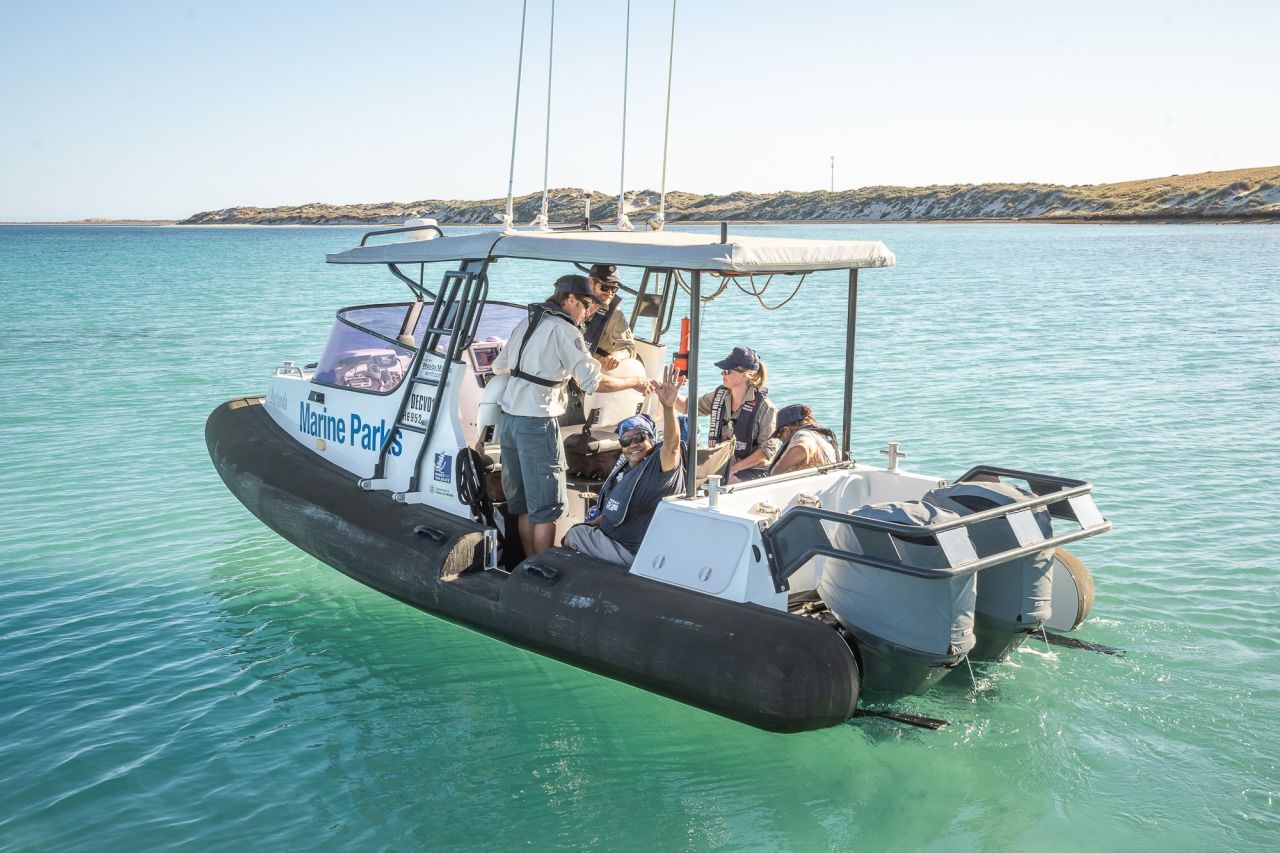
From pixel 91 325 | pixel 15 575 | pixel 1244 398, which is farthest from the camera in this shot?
pixel 91 325

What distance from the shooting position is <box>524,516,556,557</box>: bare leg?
6283 mm

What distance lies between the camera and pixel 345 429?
754 centimetres

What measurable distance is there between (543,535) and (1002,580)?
2.36m

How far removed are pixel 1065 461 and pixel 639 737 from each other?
7.04 metres

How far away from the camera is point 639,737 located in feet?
19.5

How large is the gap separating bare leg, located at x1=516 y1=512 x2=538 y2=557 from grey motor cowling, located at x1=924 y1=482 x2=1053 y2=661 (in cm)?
213

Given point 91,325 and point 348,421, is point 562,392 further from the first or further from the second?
point 91,325

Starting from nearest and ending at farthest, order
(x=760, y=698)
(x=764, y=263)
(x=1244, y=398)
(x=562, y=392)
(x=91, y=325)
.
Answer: (x=760, y=698)
(x=764, y=263)
(x=562, y=392)
(x=1244, y=398)
(x=91, y=325)

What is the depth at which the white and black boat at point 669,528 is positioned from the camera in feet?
16.2

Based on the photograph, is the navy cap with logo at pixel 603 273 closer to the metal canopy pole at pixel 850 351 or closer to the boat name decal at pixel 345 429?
the metal canopy pole at pixel 850 351

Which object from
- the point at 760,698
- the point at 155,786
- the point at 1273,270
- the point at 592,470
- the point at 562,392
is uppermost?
the point at 1273,270

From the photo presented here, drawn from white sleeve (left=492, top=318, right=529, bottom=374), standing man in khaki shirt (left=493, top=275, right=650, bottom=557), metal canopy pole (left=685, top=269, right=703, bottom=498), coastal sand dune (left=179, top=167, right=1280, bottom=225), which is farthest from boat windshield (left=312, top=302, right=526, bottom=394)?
coastal sand dune (left=179, top=167, right=1280, bottom=225)

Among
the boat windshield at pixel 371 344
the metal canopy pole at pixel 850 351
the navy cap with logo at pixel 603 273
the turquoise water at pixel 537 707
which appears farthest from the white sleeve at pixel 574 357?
the turquoise water at pixel 537 707

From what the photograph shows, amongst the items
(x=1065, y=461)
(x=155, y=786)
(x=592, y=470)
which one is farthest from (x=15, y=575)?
(x=1065, y=461)
